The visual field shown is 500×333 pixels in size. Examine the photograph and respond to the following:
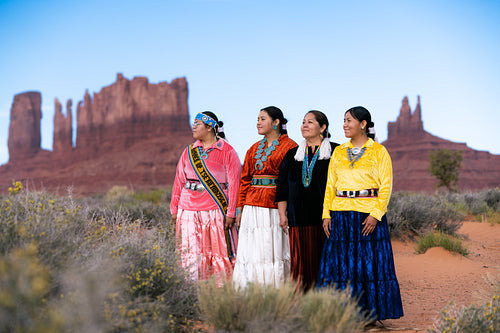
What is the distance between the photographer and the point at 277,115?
17.1 ft

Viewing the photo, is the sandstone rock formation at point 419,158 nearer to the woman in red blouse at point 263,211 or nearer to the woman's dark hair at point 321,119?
the woman in red blouse at point 263,211

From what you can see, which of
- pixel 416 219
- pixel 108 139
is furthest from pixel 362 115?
pixel 108 139

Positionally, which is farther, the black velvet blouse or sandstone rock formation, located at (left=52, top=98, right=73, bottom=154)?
sandstone rock formation, located at (left=52, top=98, right=73, bottom=154)

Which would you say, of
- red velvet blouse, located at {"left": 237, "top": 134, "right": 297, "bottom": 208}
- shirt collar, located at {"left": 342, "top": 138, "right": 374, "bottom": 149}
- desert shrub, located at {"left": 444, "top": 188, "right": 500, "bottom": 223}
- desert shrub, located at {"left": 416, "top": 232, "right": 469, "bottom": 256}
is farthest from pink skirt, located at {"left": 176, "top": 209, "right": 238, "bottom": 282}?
desert shrub, located at {"left": 444, "top": 188, "right": 500, "bottom": 223}

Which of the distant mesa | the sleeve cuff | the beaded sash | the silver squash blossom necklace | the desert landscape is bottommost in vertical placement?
the desert landscape

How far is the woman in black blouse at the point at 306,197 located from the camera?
4.63m

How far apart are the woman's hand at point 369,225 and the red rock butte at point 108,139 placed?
64663 millimetres

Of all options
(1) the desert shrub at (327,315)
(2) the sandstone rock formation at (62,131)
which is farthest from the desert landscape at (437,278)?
(2) the sandstone rock formation at (62,131)

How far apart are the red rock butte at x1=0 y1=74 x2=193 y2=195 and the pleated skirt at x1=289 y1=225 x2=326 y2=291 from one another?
64.0 meters

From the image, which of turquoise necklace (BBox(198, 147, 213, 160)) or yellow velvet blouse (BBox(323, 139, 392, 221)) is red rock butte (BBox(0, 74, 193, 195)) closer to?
turquoise necklace (BBox(198, 147, 213, 160))

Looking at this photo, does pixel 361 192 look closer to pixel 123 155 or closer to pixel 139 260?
pixel 139 260

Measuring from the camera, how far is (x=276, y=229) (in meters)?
4.93

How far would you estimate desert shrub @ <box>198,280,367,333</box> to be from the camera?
2.78m

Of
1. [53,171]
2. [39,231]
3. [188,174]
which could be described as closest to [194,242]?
[188,174]
